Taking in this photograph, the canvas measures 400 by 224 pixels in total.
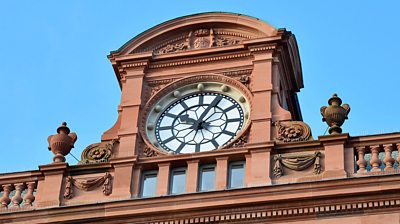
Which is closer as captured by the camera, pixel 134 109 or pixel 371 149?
pixel 371 149

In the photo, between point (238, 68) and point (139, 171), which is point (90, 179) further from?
point (238, 68)

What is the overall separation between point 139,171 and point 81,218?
1509 mm

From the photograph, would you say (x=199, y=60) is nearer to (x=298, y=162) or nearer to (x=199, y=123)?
(x=199, y=123)

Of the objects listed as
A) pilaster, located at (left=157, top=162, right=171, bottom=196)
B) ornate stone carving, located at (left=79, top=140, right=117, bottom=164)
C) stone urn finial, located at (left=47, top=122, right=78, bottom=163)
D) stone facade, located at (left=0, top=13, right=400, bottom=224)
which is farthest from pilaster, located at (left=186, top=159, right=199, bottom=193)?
stone urn finial, located at (left=47, top=122, right=78, bottom=163)

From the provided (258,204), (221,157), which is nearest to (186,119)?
(221,157)

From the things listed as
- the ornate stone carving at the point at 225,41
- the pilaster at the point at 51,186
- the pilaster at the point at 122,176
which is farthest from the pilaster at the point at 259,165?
the pilaster at the point at 51,186

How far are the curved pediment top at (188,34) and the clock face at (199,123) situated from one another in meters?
1.17

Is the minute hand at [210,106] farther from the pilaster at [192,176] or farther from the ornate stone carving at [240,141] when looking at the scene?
the pilaster at [192,176]

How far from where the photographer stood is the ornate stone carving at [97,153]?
30672mm

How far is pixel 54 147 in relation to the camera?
30781mm

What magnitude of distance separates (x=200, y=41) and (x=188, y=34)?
1.03 ft

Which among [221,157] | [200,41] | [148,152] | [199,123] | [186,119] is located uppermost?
[200,41]

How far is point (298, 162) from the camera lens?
29.3 metres

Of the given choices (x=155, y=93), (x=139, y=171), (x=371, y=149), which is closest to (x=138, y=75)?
(x=155, y=93)
